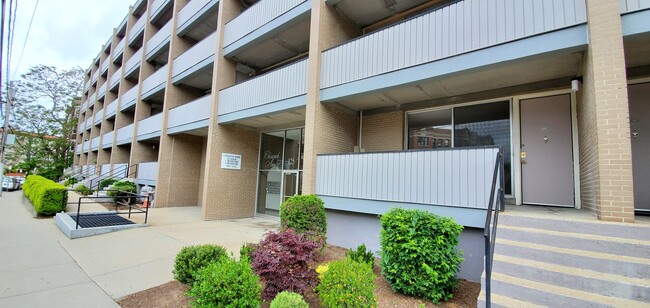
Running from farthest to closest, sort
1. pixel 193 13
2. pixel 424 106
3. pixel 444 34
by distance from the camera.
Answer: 1. pixel 193 13
2. pixel 424 106
3. pixel 444 34

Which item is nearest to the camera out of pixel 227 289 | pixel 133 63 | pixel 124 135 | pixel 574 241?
pixel 227 289

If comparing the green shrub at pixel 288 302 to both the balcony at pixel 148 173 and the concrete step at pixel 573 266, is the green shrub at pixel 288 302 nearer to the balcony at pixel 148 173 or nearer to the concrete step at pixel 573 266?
the concrete step at pixel 573 266

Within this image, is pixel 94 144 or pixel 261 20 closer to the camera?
pixel 261 20

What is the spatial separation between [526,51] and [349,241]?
5.51 meters

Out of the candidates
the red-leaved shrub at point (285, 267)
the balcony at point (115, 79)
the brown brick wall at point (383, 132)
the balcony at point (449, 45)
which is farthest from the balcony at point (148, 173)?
the red-leaved shrub at point (285, 267)

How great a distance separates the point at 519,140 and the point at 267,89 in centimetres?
748

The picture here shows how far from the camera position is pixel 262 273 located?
3984 millimetres

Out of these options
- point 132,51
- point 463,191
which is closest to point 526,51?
point 463,191

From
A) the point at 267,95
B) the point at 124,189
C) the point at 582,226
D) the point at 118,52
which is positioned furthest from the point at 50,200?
the point at 118,52

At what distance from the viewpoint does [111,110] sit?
75.3 feet

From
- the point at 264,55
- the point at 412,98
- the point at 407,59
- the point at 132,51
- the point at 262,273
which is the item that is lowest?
the point at 262,273

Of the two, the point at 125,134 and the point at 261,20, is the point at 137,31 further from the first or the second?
the point at 261,20

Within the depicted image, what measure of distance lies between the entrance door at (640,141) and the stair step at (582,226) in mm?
2476

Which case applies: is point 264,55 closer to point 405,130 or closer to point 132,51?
point 405,130
